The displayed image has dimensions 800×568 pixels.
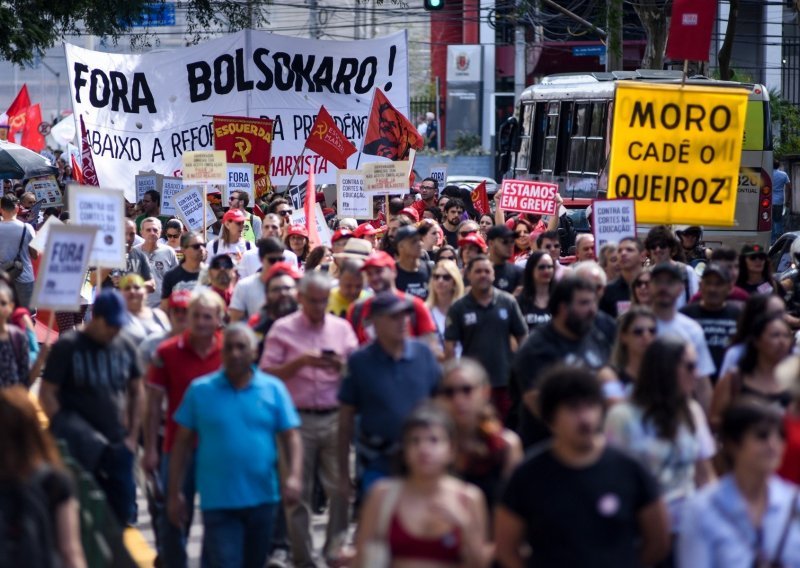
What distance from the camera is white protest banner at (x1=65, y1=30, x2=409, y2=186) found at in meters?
21.1

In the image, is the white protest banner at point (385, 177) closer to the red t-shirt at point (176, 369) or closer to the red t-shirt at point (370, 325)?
Result: the red t-shirt at point (370, 325)

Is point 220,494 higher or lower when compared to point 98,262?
lower

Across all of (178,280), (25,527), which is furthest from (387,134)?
(25,527)

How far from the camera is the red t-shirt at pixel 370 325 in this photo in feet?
27.6

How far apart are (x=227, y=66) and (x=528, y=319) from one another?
12829mm

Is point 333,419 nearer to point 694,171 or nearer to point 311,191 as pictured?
point 694,171

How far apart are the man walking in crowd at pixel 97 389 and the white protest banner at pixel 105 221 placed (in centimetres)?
248

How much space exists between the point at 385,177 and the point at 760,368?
441 inches

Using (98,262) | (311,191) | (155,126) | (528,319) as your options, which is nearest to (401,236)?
(528,319)

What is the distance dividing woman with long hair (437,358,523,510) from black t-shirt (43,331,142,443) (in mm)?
2416

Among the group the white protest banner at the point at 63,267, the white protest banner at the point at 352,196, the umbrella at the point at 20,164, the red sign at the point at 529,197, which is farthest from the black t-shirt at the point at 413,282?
the umbrella at the point at 20,164

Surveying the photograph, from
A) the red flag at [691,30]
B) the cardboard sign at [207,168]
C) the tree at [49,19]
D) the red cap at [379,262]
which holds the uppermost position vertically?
the tree at [49,19]

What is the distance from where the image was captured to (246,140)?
2014 centimetres

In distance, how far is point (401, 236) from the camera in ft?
35.5
